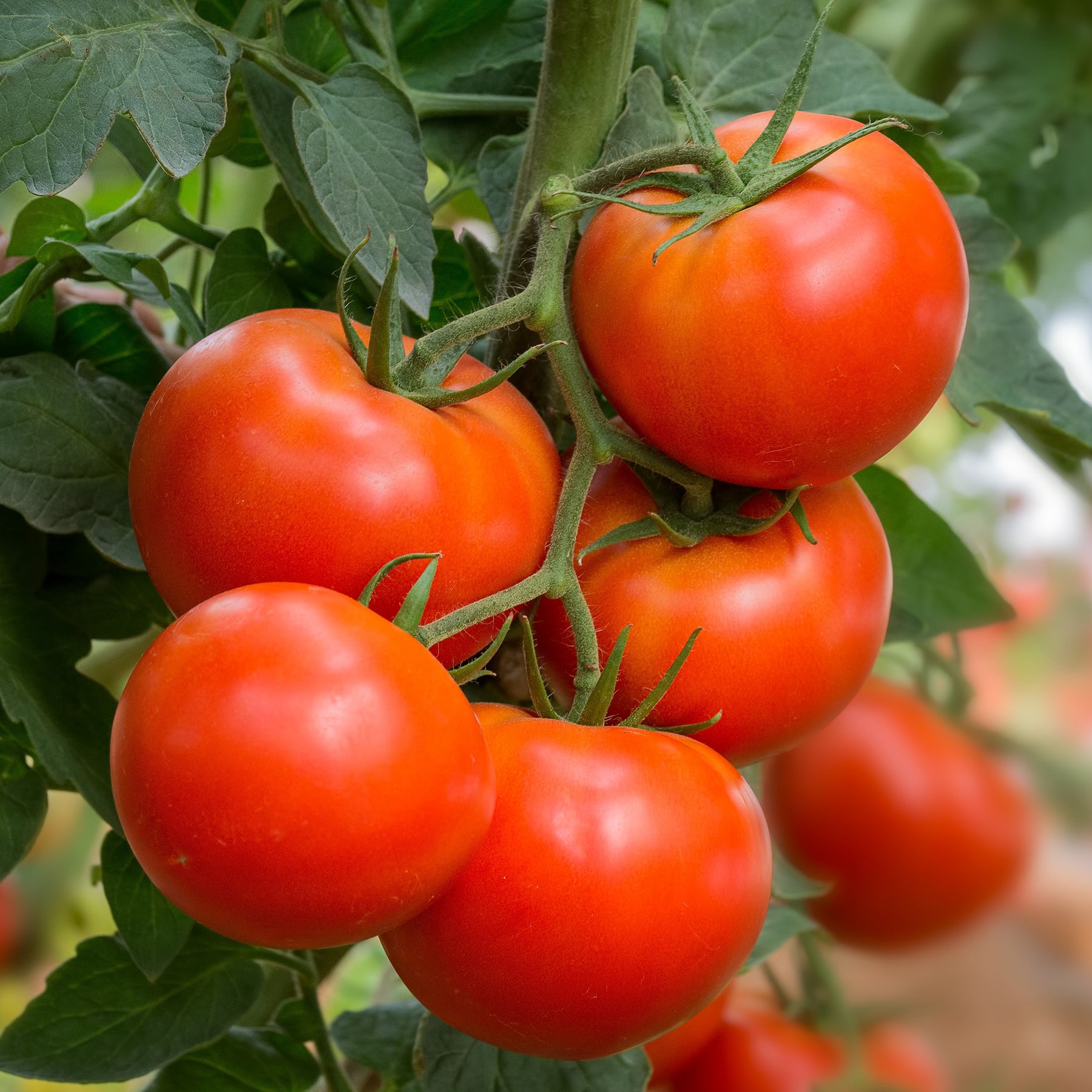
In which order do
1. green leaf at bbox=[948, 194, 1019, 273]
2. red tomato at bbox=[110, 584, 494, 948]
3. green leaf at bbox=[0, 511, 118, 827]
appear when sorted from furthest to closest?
1. green leaf at bbox=[948, 194, 1019, 273]
2. green leaf at bbox=[0, 511, 118, 827]
3. red tomato at bbox=[110, 584, 494, 948]

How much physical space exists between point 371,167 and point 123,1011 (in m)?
0.34

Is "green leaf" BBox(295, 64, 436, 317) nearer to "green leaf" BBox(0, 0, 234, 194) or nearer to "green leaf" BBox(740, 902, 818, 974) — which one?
"green leaf" BBox(0, 0, 234, 194)

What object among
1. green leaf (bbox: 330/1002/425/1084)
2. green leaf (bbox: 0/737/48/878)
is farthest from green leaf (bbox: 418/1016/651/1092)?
green leaf (bbox: 0/737/48/878)

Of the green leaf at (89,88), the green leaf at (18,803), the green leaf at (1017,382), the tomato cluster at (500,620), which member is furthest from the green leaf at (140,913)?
the green leaf at (1017,382)

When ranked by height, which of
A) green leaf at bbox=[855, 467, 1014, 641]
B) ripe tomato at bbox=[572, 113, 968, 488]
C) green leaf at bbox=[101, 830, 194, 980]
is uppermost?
ripe tomato at bbox=[572, 113, 968, 488]

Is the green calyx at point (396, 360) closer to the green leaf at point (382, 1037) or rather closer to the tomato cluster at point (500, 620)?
the tomato cluster at point (500, 620)

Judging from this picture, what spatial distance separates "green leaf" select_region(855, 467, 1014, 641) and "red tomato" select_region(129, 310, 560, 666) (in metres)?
0.22

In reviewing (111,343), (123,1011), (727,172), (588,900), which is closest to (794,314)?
(727,172)

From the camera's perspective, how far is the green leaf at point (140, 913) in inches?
17.6

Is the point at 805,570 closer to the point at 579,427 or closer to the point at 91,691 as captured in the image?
the point at 579,427

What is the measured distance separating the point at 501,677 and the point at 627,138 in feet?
0.63

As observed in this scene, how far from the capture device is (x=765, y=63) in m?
0.49

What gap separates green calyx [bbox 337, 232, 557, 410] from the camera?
33 centimetres

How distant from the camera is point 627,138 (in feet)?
1.36
